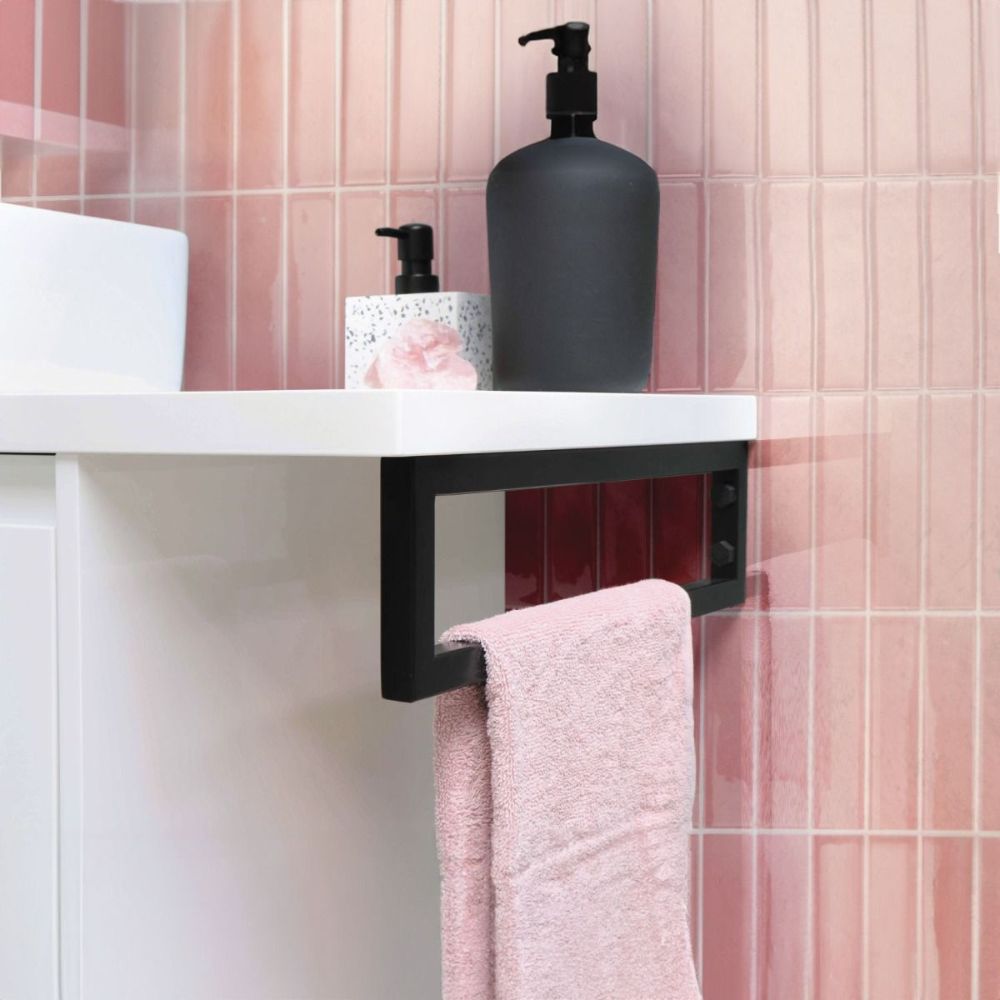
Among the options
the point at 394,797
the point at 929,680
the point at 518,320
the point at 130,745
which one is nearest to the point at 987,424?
the point at 929,680

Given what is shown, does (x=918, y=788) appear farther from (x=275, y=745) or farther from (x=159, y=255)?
(x=159, y=255)

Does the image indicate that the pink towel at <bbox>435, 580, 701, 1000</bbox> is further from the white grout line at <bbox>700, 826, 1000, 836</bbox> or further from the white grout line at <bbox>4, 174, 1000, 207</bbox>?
the white grout line at <bbox>4, 174, 1000, 207</bbox>

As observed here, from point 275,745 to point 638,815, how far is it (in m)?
0.22

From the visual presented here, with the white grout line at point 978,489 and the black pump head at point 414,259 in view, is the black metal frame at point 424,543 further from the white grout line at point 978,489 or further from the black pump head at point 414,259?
the white grout line at point 978,489

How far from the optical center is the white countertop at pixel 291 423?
558 mm

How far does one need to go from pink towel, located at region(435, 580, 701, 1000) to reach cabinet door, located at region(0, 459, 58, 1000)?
0.20 m

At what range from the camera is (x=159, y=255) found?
0.93 metres

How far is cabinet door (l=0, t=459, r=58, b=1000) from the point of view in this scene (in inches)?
24.2

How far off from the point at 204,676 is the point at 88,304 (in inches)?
12.8

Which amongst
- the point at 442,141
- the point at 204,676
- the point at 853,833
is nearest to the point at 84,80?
the point at 442,141

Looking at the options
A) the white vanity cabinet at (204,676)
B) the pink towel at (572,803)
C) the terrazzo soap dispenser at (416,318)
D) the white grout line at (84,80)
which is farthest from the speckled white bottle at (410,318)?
the white grout line at (84,80)

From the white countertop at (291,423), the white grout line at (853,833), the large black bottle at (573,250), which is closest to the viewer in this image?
the white countertop at (291,423)

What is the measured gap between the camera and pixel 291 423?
1.88 ft

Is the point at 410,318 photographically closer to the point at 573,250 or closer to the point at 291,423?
the point at 573,250
